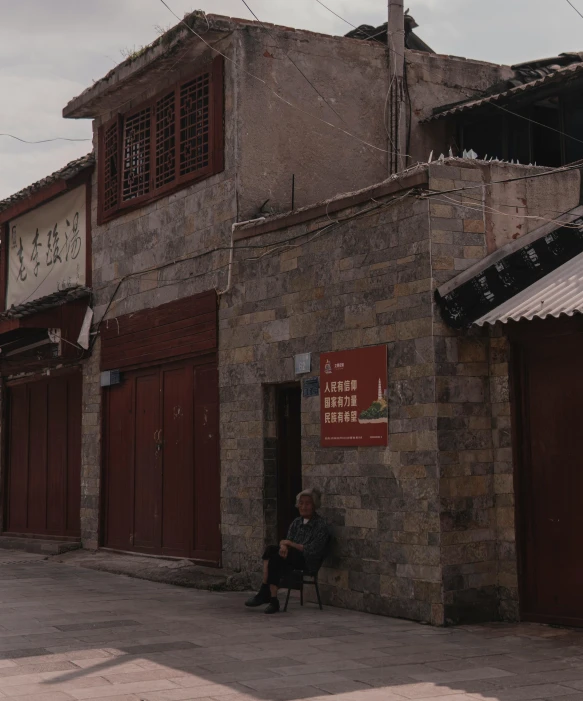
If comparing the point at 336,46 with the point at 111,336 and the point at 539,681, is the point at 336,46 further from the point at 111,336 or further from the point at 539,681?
the point at 539,681

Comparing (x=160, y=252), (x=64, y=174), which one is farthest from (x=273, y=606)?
(x=64, y=174)

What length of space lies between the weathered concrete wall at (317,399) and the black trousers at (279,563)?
1.68 ft

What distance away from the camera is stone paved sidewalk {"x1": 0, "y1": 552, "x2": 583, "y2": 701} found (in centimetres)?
637

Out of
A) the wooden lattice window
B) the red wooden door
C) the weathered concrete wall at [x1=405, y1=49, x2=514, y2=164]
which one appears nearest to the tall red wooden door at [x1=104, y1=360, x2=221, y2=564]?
the red wooden door

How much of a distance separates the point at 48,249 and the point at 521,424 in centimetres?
1047

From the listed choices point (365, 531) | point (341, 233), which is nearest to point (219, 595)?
point (365, 531)

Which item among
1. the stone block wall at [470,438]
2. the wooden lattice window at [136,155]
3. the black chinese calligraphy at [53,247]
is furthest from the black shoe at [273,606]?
the black chinese calligraphy at [53,247]

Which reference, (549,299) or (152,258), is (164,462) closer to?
(152,258)

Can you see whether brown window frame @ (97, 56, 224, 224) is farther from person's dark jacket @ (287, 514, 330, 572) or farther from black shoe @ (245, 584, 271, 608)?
black shoe @ (245, 584, 271, 608)

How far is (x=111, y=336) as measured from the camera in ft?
48.2

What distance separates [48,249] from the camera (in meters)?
17.2

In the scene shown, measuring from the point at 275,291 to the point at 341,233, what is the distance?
128 centimetres

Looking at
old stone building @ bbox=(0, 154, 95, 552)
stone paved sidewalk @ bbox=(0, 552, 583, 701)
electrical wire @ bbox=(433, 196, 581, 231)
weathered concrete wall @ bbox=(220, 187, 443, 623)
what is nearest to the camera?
stone paved sidewalk @ bbox=(0, 552, 583, 701)

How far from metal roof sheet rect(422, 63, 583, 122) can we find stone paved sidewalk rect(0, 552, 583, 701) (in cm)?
623
